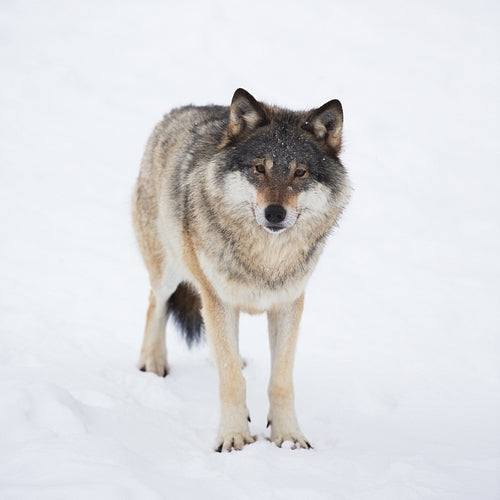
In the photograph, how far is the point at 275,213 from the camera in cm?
303

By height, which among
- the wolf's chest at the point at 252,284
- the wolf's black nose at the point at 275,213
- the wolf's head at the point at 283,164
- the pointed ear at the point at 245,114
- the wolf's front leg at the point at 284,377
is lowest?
the wolf's front leg at the point at 284,377

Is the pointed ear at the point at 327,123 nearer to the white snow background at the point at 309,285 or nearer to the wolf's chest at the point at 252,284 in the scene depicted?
the wolf's chest at the point at 252,284

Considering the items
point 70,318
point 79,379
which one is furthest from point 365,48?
point 79,379

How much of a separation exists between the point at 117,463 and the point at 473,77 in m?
10.4

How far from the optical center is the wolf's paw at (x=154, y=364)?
450 centimetres

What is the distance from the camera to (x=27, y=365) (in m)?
3.48

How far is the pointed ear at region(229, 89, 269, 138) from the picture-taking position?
336 centimetres

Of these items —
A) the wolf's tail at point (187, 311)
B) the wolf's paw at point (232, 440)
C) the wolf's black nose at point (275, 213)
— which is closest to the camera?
the wolf's black nose at point (275, 213)

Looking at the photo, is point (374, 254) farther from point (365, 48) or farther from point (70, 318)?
point (365, 48)

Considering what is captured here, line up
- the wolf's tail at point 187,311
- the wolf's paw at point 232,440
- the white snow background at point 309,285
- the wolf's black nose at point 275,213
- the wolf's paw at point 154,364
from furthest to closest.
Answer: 1. the wolf's tail at point 187,311
2. the wolf's paw at point 154,364
3. the wolf's paw at point 232,440
4. the wolf's black nose at point 275,213
5. the white snow background at point 309,285

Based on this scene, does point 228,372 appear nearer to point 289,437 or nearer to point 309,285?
point 289,437

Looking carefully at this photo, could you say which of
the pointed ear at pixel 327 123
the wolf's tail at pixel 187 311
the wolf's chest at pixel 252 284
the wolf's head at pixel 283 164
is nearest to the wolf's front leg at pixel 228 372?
the wolf's chest at pixel 252 284

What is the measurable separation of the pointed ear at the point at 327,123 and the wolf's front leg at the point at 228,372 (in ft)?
3.96

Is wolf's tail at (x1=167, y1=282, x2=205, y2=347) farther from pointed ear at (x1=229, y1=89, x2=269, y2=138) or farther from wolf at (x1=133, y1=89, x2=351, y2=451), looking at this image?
pointed ear at (x1=229, y1=89, x2=269, y2=138)
